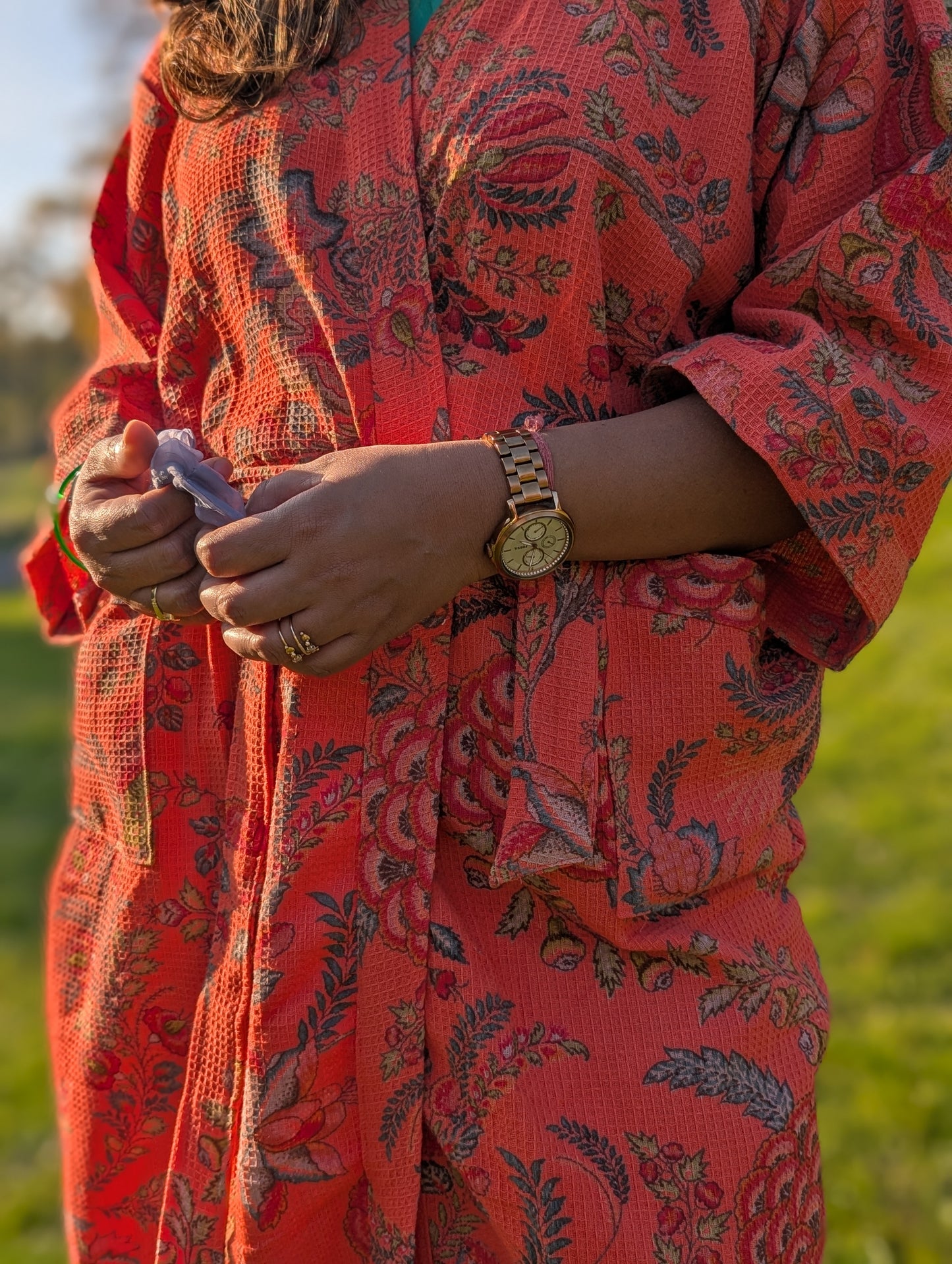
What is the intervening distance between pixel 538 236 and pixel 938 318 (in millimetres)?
420

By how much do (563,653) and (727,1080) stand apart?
492mm

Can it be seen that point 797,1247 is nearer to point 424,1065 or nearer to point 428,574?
point 424,1065

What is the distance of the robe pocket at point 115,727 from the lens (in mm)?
1396

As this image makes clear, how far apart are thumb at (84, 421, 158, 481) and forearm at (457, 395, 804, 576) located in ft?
1.27

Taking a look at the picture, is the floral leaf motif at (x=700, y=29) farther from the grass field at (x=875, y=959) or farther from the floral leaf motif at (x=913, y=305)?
the grass field at (x=875, y=959)

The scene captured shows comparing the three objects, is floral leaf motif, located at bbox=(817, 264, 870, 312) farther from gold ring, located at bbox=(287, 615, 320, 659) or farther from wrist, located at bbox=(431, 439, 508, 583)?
gold ring, located at bbox=(287, 615, 320, 659)

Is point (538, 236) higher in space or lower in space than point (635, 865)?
higher

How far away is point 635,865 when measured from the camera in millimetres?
1218

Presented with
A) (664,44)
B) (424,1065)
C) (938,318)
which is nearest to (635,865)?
(424,1065)

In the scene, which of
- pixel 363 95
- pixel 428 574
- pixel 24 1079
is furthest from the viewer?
pixel 24 1079

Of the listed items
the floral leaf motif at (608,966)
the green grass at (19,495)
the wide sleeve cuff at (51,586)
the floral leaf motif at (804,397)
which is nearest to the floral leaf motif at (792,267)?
the floral leaf motif at (804,397)

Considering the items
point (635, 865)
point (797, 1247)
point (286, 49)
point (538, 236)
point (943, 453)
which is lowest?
point (797, 1247)

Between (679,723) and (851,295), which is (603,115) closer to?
(851,295)

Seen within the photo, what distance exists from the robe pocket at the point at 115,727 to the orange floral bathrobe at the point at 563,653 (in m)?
0.17
